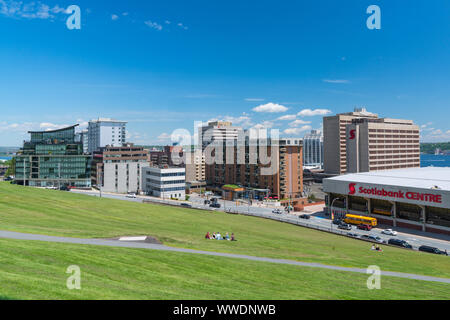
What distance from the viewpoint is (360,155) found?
5965 inches

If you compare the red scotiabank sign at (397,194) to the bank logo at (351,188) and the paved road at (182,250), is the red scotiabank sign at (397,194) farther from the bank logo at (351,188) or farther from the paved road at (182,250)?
the paved road at (182,250)

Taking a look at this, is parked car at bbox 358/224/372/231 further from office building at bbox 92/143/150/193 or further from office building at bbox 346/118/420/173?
office building at bbox 346/118/420/173

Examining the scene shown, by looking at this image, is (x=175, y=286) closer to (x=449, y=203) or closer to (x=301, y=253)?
(x=301, y=253)

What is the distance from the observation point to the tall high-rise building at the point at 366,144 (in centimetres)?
15050

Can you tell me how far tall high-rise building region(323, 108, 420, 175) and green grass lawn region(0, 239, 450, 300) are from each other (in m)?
139

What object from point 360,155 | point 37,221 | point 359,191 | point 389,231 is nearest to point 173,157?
point 360,155

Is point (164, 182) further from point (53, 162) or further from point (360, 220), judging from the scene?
point (360, 220)

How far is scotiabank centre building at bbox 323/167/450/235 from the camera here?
64.1m

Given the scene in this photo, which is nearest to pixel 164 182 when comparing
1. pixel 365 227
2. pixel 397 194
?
pixel 365 227

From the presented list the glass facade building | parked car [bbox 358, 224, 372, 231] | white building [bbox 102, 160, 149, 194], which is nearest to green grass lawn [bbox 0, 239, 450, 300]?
parked car [bbox 358, 224, 372, 231]

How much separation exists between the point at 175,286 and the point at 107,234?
14813mm

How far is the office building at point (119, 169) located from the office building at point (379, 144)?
10526 centimetres

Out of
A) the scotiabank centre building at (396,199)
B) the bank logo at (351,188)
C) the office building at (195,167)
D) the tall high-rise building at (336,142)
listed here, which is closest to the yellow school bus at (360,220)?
the scotiabank centre building at (396,199)

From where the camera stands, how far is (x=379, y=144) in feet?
504
